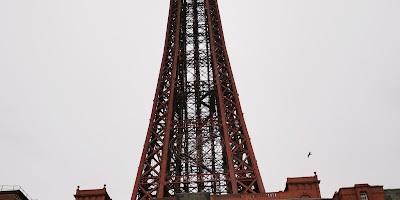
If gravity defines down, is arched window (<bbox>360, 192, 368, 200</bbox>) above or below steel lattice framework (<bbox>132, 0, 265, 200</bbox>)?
below

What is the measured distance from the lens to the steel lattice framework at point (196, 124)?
43375 millimetres

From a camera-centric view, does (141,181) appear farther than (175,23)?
No

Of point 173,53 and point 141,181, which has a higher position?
point 173,53

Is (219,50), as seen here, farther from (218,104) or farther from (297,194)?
(297,194)

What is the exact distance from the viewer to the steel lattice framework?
43.4 m

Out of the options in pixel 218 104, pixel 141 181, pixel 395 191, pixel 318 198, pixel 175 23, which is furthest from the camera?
pixel 175 23

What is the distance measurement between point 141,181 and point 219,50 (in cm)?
1484

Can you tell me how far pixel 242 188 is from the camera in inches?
1714

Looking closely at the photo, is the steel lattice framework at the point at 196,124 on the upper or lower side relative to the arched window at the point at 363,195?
upper

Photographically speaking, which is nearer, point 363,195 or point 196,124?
point 363,195

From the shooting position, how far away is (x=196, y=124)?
4797 cm

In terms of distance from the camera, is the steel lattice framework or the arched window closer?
the arched window

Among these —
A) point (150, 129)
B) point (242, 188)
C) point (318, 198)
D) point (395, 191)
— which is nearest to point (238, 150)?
point (242, 188)

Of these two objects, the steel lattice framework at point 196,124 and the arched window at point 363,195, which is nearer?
the arched window at point 363,195
